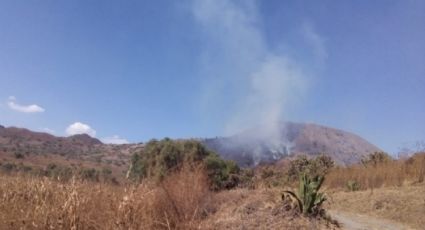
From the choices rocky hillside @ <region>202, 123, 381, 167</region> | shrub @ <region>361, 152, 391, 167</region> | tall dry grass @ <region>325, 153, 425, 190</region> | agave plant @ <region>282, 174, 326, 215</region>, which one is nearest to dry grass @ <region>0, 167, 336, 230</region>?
agave plant @ <region>282, 174, 326, 215</region>

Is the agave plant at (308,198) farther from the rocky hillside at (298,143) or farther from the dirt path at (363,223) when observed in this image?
the rocky hillside at (298,143)

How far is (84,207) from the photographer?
679cm

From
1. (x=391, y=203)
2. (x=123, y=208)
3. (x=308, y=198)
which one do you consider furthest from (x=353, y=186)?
(x=123, y=208)

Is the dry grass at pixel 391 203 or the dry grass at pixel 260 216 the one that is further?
the dry grass at pixel 391 203

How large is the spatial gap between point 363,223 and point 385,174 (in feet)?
20.2

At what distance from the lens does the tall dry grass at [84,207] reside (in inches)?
250

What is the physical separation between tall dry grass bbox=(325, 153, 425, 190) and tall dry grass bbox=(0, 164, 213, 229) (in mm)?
10019

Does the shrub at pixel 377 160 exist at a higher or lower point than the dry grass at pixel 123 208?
higher

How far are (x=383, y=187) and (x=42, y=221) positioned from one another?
41.3ft

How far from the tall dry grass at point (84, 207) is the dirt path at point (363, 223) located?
162 inches

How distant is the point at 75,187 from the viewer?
703 centimetres

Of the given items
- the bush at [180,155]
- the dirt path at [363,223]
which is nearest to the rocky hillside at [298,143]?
the bush at [180,155]

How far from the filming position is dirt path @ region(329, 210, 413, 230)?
35.0 ft

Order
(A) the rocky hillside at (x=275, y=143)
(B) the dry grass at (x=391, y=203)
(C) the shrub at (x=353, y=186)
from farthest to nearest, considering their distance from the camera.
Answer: (A) the rocky hillside at (x=275, y=143), (C) the shrub at (x=353, y=186), (B) the dry grass at (x=391, y=203)
